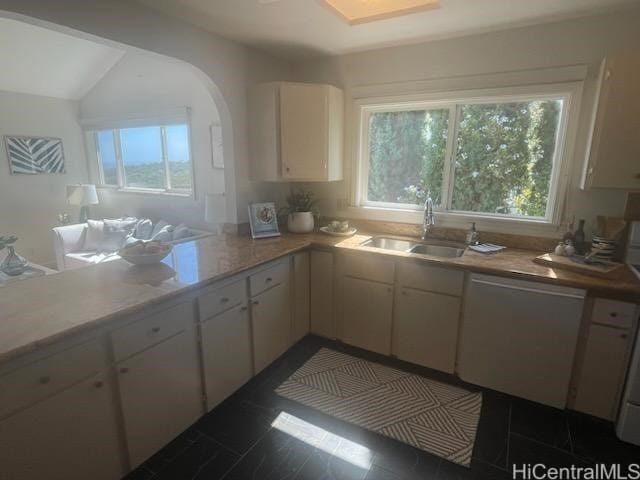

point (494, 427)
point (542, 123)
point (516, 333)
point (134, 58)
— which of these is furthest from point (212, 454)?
point (134, 58)

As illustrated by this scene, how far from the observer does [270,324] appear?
2.33m

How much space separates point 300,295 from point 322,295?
177 mm

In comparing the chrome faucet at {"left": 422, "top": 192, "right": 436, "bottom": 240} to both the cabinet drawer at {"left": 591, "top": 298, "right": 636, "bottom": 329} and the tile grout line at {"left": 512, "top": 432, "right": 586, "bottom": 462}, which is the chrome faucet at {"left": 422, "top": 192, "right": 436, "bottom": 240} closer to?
the cabinet drawer at {"left": 591, "top": 298, "right": 636, "bottom": 329}

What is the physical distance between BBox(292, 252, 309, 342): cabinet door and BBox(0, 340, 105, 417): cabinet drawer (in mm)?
1406

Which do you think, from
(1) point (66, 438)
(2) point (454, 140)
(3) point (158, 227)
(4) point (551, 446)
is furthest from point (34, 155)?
(4) point (551, 446)

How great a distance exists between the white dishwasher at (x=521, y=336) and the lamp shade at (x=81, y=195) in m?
5.38

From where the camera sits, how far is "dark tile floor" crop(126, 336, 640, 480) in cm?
163

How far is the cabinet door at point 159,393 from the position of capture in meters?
1.48

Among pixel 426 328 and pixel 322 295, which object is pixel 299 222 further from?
pixel 426 328

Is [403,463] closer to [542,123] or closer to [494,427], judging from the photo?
[494,427]

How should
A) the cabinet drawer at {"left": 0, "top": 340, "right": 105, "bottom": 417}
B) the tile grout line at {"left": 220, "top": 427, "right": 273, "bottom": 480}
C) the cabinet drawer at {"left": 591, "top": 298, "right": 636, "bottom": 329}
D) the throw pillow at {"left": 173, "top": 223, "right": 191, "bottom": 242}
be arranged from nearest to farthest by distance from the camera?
the cabinet drawer at {"left": 0, "top": 340, "right": 105, "bottom": 417} → the tile grout line at {"left": 220, "top": 427, "right": 273, "bottom": 480} → the cabinet drawer at {"left": 591, "top": 298, "right": 636, "bottom": 329} → the throw pillow at {"left": 173, "top": 223, "right": 191, "bottom": 242}

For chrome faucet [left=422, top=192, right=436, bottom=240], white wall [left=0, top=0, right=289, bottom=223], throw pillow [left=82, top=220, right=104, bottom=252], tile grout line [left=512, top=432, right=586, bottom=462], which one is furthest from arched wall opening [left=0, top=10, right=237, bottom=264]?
tile grout line [left=512, top=432, right=586, bottom=462]

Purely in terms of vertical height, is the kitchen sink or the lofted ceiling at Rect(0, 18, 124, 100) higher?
the lofted ceiling at Rect(0, 18, 124, 100)

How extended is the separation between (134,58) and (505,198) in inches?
189
